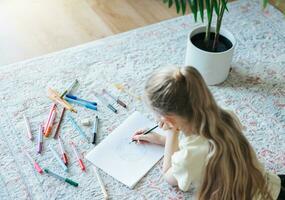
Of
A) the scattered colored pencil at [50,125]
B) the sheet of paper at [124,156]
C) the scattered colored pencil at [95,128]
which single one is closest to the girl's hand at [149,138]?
the sheet of paper at [124,156]

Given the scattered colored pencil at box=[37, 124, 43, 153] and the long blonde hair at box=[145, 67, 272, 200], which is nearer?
the long blonde hair at box=[145, 67, 272, 200]

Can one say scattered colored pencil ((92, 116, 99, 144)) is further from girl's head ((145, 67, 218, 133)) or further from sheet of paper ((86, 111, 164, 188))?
girl's head ((145, 67, 218, 133))

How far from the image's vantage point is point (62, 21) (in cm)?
206

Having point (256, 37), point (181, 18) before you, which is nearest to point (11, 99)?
point (181, 18)

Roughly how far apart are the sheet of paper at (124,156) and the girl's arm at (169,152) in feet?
0.28

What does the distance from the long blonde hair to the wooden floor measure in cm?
102

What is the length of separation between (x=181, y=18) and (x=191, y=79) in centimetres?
112

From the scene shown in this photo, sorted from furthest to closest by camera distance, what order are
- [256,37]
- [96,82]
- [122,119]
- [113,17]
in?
[113,17] → [256,37] → [96,82] → [122,119]

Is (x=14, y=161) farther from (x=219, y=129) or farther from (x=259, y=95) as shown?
(x=259, y=95)

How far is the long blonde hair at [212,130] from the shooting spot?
976mm

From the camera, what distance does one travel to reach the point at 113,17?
2.08m

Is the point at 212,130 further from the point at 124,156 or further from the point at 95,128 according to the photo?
the point at 95,128

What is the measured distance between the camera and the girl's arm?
128 centimetres

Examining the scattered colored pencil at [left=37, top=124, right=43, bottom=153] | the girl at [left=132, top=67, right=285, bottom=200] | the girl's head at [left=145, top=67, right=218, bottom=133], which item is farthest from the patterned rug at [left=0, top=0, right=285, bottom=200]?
the girl's head at [left=145, top=67, right=218, bottom=133]
